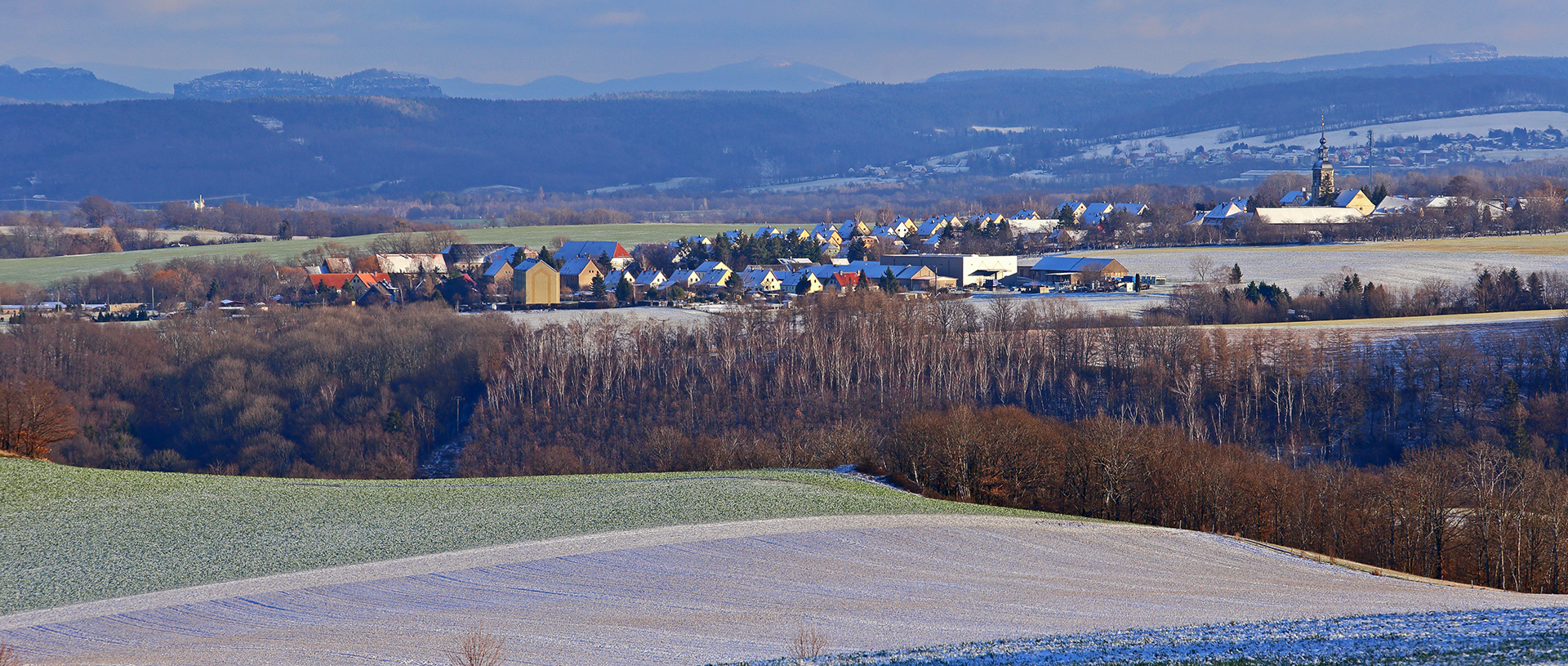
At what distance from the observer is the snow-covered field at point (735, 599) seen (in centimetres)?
1870

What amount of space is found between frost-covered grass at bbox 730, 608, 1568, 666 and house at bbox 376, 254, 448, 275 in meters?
84.5

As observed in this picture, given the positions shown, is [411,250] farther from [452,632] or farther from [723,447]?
[452,632]

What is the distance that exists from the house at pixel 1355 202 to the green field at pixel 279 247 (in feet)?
196

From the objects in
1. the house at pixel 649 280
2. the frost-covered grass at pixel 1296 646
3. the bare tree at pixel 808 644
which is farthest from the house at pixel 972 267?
the bare tree at pixel 808 644

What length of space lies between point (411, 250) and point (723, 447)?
252 ft

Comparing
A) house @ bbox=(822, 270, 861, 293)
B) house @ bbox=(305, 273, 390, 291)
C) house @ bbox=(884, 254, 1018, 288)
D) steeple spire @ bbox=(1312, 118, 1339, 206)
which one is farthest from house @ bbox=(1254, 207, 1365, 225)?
house @ bbox=(305, 273, 390, 291)

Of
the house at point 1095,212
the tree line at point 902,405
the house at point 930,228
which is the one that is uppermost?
the house at point 1095,212

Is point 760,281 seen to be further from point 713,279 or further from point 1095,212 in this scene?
point 1095,212

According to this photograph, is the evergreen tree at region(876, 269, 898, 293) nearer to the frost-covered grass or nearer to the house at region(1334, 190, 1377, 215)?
the house at region(1334, 190, 1377, 215)

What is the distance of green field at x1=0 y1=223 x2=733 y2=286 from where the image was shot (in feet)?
324

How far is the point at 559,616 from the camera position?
66.7 feet

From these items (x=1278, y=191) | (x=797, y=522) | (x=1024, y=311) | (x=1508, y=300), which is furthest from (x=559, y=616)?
(x=1278, y=191)

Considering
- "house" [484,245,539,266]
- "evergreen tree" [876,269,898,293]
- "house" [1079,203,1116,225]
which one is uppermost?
"house" [1079,203,1116,225]

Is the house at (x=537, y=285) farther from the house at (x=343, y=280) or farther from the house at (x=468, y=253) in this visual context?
the house at (x=468, y=253)
